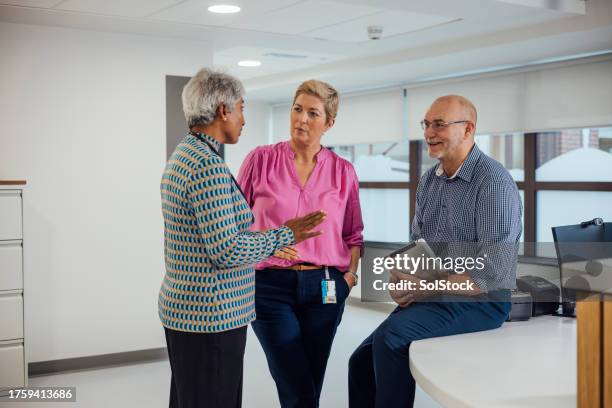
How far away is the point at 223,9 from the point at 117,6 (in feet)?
2.03

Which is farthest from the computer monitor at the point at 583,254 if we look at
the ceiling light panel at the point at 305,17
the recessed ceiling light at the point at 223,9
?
the recessed ceiling light at the point at 223,9

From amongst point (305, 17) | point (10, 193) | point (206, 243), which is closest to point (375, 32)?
point (305, 17)

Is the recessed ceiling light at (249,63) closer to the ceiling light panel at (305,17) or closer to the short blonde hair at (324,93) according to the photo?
the ceiling light panel at (305,17)

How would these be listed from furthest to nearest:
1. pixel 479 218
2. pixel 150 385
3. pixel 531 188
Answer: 1. pixel 531 188
2. pixel 150 385
3. pixel 479 218

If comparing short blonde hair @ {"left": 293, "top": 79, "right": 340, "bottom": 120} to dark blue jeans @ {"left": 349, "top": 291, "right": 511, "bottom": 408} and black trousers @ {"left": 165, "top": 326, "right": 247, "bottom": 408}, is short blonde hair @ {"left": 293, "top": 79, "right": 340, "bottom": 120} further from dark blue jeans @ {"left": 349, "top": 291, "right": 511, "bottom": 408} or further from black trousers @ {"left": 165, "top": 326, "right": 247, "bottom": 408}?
black trousers @ {"left": 165, "top": 326, "right": 247, "bottom": 408}

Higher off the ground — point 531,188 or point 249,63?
point 249,63

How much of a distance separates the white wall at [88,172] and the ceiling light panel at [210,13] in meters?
0.67

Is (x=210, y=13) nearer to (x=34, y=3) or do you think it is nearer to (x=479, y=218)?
(x=34, y=3)

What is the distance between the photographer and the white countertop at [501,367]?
1733 millimetres

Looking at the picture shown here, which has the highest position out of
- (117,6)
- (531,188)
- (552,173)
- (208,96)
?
(117,6)

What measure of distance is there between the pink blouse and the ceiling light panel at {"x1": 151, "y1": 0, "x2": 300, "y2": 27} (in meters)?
1.53

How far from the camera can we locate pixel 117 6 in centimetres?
415

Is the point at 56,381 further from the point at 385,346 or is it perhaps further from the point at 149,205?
the point at 385,346

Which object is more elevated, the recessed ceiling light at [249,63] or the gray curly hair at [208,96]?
the recessed ceiling light at [249,63]
